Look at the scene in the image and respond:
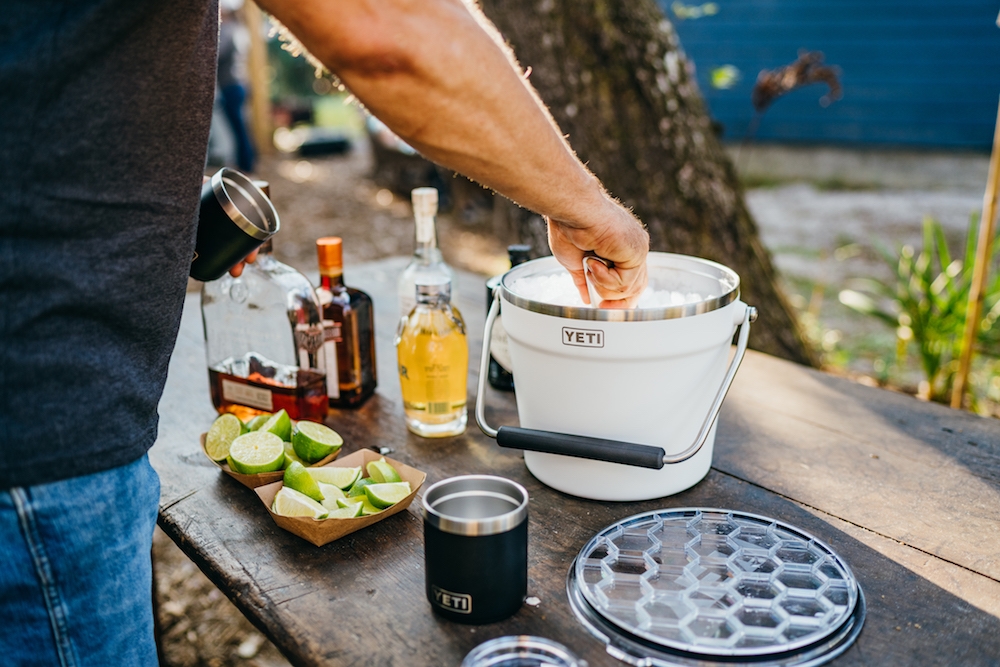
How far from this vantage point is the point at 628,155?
2.55 meters

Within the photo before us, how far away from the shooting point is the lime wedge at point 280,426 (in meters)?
1.27

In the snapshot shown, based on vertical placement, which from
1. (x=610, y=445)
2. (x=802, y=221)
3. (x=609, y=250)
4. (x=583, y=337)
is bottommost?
(x=802, y=221)

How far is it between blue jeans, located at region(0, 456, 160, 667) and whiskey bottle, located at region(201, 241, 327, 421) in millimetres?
505

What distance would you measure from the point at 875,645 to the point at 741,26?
7644 mm

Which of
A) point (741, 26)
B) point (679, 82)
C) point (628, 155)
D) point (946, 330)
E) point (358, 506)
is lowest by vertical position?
point (946, 330)

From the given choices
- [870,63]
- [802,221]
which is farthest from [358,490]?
[870,63]

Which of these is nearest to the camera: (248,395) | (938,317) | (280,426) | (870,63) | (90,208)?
(90,208)

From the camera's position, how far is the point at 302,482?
3.60ft

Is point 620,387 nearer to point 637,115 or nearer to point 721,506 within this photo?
point 721,506

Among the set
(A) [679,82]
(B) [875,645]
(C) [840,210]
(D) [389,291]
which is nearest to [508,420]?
(B) [875,645]

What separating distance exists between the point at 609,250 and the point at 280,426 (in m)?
0.61

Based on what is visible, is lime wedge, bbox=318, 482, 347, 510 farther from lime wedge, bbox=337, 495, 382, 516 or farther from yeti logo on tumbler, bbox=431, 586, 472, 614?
yeti logo on tumbler, bbox=431, 586, 472, 614

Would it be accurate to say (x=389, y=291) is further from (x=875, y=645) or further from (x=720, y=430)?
(x=875, y=645)

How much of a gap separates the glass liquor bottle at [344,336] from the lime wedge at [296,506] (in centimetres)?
44
